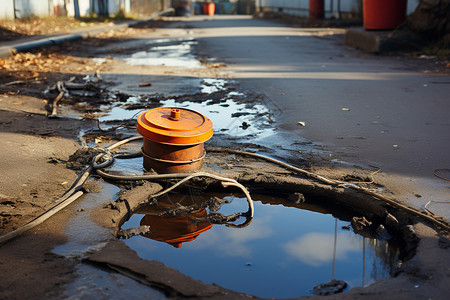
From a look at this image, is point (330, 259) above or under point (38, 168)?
under

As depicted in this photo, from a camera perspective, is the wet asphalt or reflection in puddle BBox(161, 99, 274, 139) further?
reflection in puddle BBox(161, 99, 274, 139)

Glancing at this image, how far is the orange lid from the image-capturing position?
3.30 metres

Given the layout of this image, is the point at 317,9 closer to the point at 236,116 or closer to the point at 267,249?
the point at 236,116

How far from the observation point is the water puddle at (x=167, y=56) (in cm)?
992

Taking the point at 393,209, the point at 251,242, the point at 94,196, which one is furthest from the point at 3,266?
the point at 393,209

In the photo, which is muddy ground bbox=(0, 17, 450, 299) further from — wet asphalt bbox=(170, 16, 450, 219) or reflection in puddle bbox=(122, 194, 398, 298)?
wet asphalt bbox=(170, 16, 450, 219)

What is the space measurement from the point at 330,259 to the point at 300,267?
0.70 feet

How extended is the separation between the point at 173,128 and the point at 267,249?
1.09 meters

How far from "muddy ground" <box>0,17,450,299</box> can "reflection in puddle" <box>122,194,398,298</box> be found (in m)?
0.17

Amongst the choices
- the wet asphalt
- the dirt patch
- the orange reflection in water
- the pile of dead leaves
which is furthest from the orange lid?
the dirt patch

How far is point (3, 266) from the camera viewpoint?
225 centimetres

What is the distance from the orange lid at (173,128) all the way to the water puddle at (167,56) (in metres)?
6.11

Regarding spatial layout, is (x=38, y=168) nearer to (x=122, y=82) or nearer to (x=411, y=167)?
(x=411, y=167)

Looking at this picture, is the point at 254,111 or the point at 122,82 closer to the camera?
the point at 254,111
